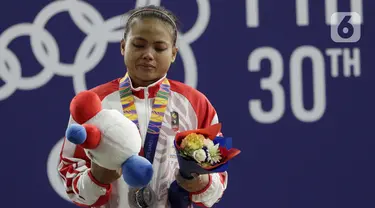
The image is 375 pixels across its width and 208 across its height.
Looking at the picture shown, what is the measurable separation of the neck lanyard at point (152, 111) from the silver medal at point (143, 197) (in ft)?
0.26

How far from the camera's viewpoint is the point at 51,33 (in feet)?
8.71

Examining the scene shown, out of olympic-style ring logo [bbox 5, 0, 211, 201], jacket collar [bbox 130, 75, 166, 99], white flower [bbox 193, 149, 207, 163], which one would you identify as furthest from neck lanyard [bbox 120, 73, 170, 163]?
olympic-style ring logo [bbox 5, 0, 211, 201]

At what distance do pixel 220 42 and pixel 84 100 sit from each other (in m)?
1.36

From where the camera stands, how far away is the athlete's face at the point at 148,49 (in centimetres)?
164

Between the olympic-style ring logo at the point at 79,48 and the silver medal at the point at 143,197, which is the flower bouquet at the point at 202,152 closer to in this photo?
the silver medal at the point at 143,197

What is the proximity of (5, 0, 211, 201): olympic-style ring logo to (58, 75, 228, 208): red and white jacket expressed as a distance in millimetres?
927

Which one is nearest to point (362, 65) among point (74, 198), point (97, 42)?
point (97, 42)

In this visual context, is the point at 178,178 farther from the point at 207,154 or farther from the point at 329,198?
the point at 329,198

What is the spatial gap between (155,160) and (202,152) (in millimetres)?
267

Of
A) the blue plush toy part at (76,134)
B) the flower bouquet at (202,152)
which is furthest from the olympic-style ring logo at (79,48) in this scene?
the blue plush toy part at (76,134)

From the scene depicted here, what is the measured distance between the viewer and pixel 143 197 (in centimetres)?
159

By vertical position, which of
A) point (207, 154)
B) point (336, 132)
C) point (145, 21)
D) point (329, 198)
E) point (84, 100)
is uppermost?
point (145, 21)

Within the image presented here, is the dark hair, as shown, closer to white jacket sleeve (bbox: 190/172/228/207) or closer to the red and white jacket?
the red and white jacket

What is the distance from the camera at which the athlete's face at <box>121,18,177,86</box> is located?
1639mm
